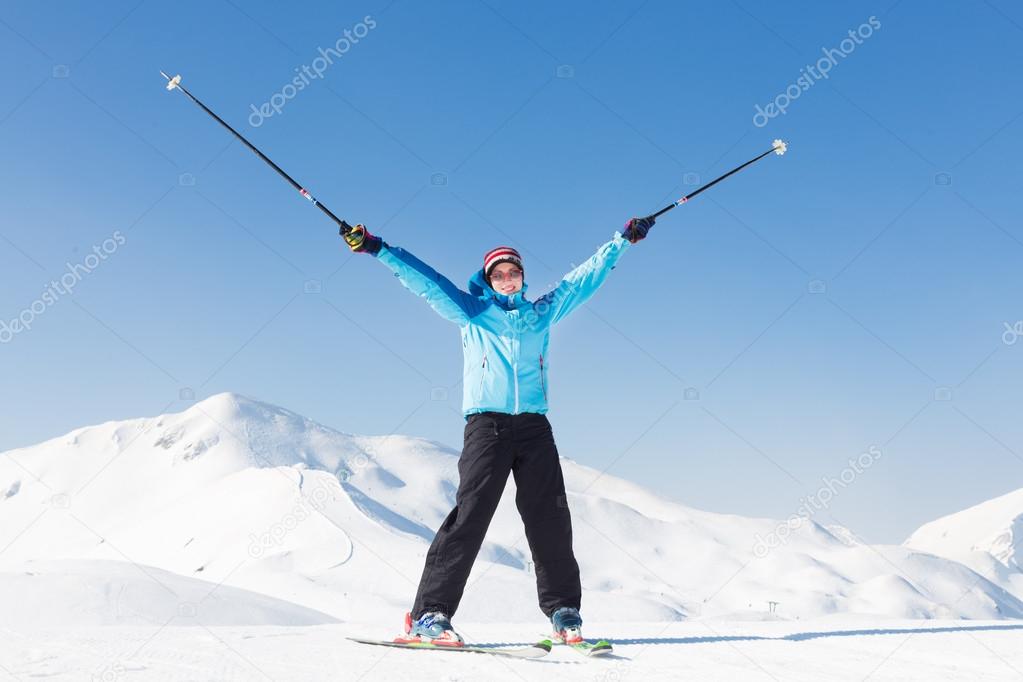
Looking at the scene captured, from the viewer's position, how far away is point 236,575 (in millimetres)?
50906

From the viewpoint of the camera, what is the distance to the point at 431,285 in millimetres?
5641

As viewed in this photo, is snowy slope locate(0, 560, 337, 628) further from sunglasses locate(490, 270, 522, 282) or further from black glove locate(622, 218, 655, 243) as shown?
black glove locate(622, 218, 655, 243)

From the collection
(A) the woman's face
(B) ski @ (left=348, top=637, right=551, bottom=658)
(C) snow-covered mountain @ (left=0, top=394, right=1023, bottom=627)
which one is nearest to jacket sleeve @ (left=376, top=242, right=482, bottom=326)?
(A) the woman's face

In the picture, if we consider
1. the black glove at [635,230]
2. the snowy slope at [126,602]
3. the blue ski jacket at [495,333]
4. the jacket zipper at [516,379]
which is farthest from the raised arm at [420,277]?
the snowy slope at [126,602]

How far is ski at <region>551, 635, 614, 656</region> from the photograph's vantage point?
477 cm

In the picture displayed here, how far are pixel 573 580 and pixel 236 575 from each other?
50494 millimetres

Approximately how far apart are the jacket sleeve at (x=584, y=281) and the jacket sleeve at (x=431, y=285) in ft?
1.78

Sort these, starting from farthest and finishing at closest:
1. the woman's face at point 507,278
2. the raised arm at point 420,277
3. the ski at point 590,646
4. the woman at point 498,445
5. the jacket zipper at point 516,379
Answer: the woman's face at point 507,278, the raised arm at point 420,277, the jacket zipper at point 516,379, the woman at point 498,445, the ski at point 590,646

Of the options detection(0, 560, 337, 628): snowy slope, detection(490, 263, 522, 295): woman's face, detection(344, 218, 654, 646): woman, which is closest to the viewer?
detection(344, 218, 654, 646): woman

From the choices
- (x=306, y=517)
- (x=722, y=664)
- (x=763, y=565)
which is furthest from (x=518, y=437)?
(x=763, y=565)

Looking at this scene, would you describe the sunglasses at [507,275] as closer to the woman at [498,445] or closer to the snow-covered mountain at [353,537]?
the woman at [498,445]

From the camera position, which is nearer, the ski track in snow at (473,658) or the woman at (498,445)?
the ski track in snow at (473,658)

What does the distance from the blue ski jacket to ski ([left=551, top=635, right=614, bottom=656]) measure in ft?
4.95

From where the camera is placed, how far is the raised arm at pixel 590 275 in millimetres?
5895
